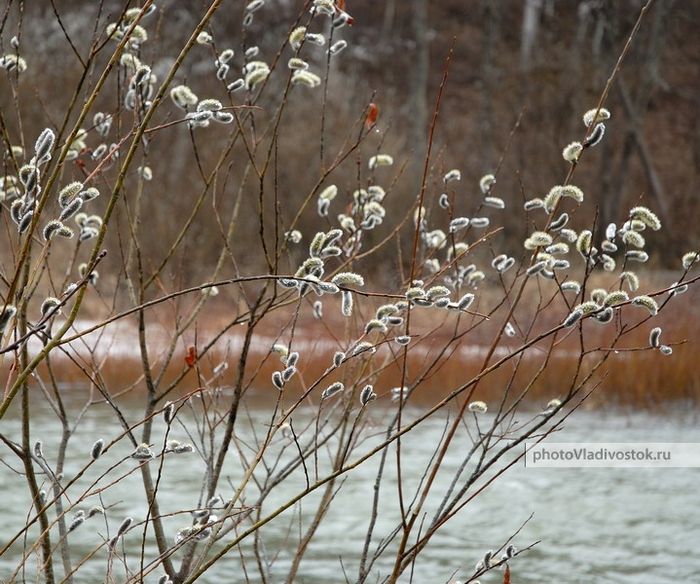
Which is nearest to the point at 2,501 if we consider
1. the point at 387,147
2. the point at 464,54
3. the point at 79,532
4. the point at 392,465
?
the point at 79,532

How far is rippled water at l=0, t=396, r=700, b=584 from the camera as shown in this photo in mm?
4816

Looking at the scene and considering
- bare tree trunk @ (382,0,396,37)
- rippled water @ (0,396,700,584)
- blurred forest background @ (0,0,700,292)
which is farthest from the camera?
bare tree trunk @ (382,0,396,37)

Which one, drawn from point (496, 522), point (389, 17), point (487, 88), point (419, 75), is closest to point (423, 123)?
point (419, 75)

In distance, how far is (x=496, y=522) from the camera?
5703mm

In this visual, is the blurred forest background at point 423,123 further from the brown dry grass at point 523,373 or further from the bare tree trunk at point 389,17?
the bare tree trunk at point 389,17

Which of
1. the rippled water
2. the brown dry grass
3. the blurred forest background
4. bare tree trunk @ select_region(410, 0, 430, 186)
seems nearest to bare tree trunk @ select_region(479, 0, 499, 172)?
the blurred forest background

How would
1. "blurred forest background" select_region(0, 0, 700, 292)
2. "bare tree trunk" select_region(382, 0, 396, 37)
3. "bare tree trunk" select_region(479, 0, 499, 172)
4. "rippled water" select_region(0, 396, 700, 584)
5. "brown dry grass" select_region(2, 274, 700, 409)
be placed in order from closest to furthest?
"rippled water" select_region(0, 396, 700, 584) < "brown dry grass" select_region(2, 274, 700, 409) < "blurred forest background" select_region(0, 0, 700, 292) < "bare tree trunk" select_region(479, 0, 499, 172) < "bare tree trunk" select_region(382, 0, 396, 37)

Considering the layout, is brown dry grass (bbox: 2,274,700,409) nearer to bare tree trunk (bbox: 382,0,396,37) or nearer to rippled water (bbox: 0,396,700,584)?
rippled water (bbox: 0,396,700,584)

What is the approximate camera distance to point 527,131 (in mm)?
19109

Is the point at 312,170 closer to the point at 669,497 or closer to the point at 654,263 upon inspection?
the point at 654,263

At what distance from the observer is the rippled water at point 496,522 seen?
15.8ft

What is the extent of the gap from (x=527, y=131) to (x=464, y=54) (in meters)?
11.4

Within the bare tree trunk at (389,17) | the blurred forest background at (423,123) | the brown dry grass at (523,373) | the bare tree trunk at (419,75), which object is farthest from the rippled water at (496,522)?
the bare tree trunk at (389,17)

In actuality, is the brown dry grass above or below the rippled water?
above
